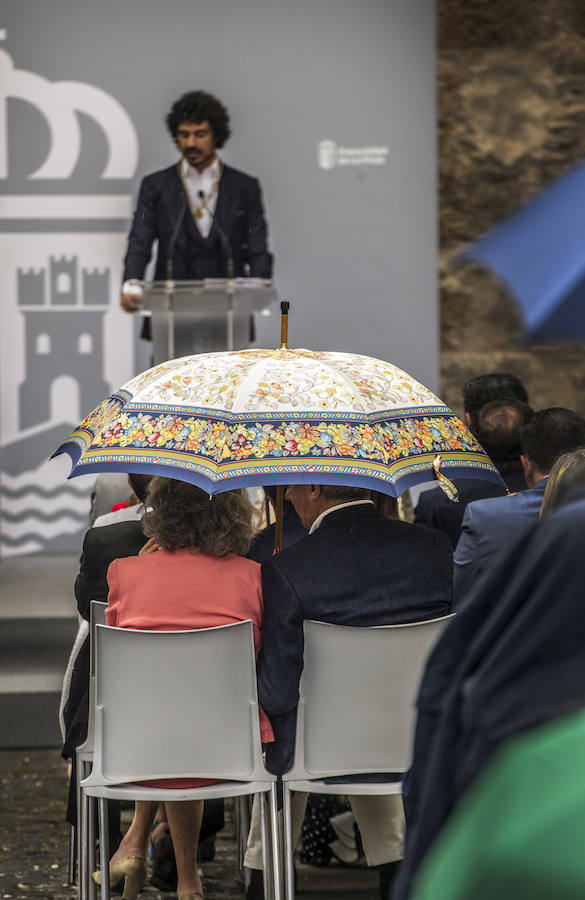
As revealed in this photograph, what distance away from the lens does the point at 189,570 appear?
10.3ft

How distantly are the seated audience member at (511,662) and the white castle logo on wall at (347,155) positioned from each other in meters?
7.43

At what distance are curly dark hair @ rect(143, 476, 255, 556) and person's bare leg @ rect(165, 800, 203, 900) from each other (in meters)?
0.71

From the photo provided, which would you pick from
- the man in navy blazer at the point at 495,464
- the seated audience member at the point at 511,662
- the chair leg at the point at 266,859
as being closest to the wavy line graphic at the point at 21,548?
the man in navy blazer at the point at 495,464

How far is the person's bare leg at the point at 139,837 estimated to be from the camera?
3619mm

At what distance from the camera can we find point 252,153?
8.37m

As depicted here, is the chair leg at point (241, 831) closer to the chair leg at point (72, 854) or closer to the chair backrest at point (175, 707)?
the chair leg at point (72, 854)

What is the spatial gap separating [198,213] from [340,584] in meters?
5.13

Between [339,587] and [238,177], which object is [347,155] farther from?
[339,587]

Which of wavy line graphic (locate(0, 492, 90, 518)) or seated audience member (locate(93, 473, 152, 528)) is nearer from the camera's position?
seated audience member (locate(93, 473, 152, 528))

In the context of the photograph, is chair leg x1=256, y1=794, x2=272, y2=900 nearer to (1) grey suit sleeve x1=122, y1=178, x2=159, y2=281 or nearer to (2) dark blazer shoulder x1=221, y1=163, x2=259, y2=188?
(1) grey suit sleeve x1=122, y1=178, x2=159, y2=281

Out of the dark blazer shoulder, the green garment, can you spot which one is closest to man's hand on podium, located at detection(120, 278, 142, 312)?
the dark blazer shoulder

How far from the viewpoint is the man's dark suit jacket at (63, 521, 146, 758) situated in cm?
344

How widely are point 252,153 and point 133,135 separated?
762 millimetres

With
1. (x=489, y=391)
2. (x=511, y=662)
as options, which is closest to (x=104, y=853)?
(x=489, y=391)
